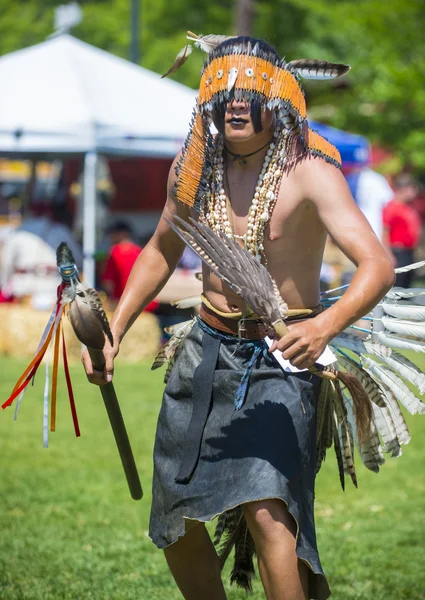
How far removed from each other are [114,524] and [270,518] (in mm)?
2343

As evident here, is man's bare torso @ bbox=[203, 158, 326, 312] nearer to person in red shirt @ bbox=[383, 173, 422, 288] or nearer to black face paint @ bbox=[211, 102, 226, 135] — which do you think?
black face paint @ bbox=[211, 102, 226, 135]

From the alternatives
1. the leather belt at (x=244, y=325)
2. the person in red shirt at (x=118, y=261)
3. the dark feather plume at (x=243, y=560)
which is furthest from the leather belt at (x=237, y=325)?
the person in red shirt at (x=118, y=261)

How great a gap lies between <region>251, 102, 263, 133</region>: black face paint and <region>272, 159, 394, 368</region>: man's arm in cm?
19

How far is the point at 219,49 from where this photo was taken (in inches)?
124

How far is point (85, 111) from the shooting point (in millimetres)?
10523

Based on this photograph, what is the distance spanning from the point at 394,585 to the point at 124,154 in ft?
24.2

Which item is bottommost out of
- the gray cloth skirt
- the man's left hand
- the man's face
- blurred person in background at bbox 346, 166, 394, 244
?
the gray cloth skirt

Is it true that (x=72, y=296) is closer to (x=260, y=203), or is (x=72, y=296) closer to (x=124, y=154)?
(x=260, y=203)

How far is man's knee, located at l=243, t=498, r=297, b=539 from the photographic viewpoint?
2.91 meters

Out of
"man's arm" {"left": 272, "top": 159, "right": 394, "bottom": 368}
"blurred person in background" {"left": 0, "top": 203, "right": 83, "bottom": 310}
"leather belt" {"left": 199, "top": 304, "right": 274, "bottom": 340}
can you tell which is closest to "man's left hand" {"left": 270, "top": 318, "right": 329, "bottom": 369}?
"man's arm" {"left": 272, "top": 159, "right": 394, "bottom": 368}

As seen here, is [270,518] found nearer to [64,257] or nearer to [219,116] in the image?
[64,257]

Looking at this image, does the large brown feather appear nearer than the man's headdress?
No

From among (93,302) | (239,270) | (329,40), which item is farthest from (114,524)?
(329,40)

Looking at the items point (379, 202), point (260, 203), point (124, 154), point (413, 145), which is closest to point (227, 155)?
point (260, 203)
